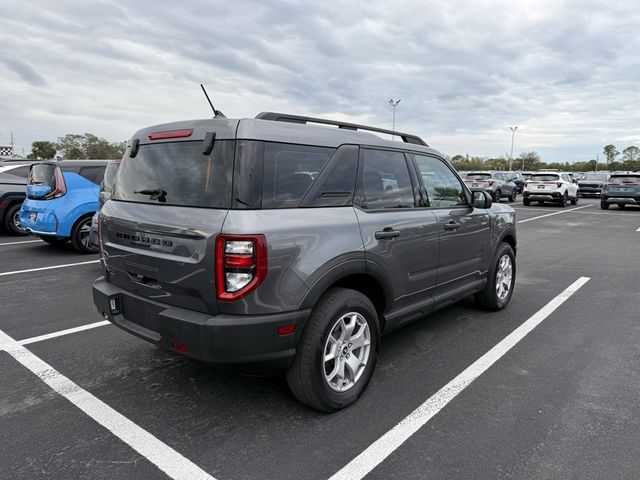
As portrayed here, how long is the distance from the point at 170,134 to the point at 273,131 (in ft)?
2.49

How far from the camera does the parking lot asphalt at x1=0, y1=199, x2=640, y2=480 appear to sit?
2.43 m

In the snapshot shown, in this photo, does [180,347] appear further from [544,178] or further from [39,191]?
[544,178]

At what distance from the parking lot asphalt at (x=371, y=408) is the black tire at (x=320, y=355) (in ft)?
0.39

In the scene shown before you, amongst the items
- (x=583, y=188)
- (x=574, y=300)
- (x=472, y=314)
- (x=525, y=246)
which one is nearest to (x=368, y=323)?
(x=472, y=314)

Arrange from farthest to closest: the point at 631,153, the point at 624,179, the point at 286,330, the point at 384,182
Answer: the point at 631,153, the point at 624,179, the point at 384,182, the point at 286,330

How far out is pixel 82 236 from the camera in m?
8.17

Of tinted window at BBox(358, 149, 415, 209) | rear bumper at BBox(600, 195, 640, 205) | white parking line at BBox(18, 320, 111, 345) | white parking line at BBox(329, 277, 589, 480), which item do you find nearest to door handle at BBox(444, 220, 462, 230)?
tinted window at BBox(358, 149, 415, 209)

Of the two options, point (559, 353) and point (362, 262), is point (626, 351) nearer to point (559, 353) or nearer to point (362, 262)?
point (559, 353)

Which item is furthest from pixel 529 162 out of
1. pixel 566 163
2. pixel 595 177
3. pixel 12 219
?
pixel 12 219

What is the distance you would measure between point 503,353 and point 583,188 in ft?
107

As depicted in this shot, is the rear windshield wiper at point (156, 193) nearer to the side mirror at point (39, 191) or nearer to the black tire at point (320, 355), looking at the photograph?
the black tire at point (320, 355)

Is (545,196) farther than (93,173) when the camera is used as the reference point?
Yes

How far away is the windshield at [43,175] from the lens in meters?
8.03

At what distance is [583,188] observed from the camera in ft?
103
